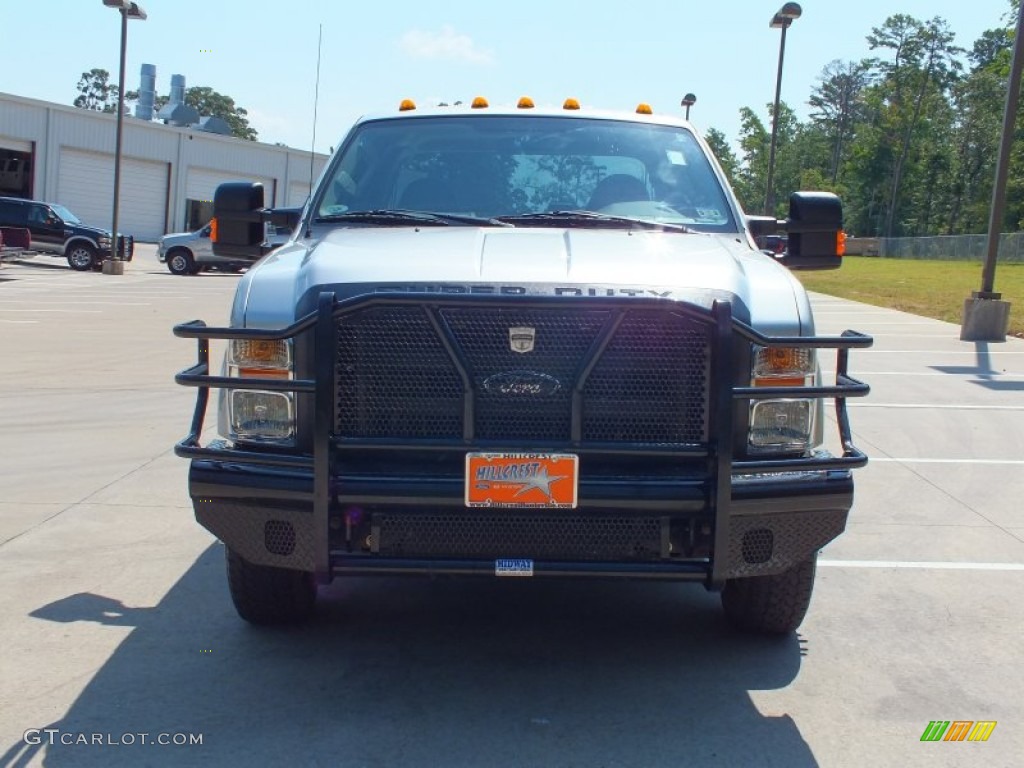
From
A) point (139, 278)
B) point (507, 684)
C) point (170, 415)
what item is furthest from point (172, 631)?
point (139, 278)

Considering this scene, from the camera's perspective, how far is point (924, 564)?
6012 millimetres

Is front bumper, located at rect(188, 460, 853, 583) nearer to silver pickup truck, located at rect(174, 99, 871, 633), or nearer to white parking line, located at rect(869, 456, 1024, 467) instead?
silver pickup truck, located at rect(174, 99, 871, 633)

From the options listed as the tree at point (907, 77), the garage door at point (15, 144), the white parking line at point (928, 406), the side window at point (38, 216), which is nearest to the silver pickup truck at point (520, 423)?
the white parking line at point (928, 406)

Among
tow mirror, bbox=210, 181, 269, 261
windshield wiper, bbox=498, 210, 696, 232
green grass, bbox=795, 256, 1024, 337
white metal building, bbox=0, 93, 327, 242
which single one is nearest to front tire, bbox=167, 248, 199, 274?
white metal building, bbox=0, 93, 327, 242

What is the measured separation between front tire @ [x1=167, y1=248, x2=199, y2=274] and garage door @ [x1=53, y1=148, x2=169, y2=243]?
44.5 ft

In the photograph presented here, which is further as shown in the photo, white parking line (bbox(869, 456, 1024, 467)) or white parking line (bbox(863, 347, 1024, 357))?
white parking line (bbox(863, 347, 1024, 357))

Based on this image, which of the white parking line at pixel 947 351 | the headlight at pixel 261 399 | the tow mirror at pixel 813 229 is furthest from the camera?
the white parking line at pixel 947 351

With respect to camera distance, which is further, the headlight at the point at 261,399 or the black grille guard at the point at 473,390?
the headlight at the point at 261,399

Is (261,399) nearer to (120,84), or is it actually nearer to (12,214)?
(120,84)

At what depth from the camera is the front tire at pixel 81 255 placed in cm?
3164

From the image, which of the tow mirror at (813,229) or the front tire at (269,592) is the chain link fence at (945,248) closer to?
the tow mirror at (813,229)

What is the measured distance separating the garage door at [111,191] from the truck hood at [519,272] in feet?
144

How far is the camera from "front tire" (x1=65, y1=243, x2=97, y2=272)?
3164 centimetres

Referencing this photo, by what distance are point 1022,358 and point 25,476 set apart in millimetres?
12403
